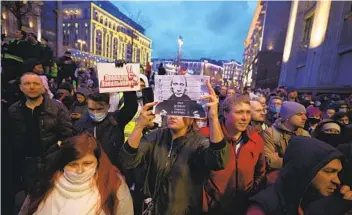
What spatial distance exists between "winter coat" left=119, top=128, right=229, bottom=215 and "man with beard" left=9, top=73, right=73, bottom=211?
4.92 ft

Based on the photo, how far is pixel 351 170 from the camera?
1.89 metres

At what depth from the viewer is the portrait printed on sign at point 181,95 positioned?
2.03 m

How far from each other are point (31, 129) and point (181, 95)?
2.26 metres

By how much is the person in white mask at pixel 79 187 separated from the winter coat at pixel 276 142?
5.63 ft

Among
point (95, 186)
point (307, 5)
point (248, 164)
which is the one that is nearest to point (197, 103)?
point (248, 164)

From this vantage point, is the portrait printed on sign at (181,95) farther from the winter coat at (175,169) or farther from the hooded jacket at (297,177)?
the hooded jacket at (297,177)

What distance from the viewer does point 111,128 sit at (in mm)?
3080

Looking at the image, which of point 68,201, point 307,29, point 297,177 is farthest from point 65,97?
point 307,29

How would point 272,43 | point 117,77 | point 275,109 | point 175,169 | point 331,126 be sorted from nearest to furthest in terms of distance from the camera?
point 175,169 → point 117,77 → point 331,126 → point 275,109 → point 272,43

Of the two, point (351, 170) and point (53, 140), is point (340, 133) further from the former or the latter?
point (53, 140)

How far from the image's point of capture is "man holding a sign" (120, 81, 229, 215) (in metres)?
2.10

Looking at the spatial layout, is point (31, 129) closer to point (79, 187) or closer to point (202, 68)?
point (79, 187)

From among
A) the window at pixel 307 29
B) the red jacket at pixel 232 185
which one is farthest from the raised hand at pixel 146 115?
the window at pixel 307 29

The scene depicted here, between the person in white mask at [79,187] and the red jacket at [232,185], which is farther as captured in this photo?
the red jacket at [232,185]
